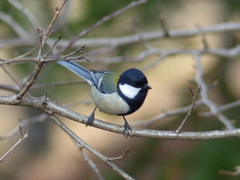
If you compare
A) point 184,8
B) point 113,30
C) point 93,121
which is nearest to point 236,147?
point 93,121

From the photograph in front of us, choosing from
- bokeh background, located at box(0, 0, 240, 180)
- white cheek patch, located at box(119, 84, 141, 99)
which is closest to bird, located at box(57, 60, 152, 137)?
white cheek patch, located at box(119, 84, 141, 99)

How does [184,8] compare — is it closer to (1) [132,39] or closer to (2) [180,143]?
(1) [132,39]

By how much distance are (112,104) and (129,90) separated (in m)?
0.14

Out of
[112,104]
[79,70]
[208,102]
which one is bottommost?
[208,102]

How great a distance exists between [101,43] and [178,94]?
832 millimetres

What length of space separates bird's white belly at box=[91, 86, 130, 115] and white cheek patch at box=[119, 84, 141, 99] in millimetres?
51

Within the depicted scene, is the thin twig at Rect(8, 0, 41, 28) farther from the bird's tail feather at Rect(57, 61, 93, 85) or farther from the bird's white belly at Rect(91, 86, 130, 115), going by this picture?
the bird's white belly at Rect(91, 86, 130, 115)

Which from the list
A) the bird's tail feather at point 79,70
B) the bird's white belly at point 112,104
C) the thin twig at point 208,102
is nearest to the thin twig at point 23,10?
the bird's tail feather at point 79,70

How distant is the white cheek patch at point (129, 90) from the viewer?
84.0 inches

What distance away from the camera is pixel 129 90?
217 centimetres

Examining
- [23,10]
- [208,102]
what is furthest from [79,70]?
[208,102]

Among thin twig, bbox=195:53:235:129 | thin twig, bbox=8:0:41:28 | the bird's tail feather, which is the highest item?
thin twig, bbox=8:0:41:28

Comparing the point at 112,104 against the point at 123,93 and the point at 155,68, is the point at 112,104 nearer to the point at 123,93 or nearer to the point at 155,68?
the point at 123,93

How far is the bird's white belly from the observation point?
6.97 ft
